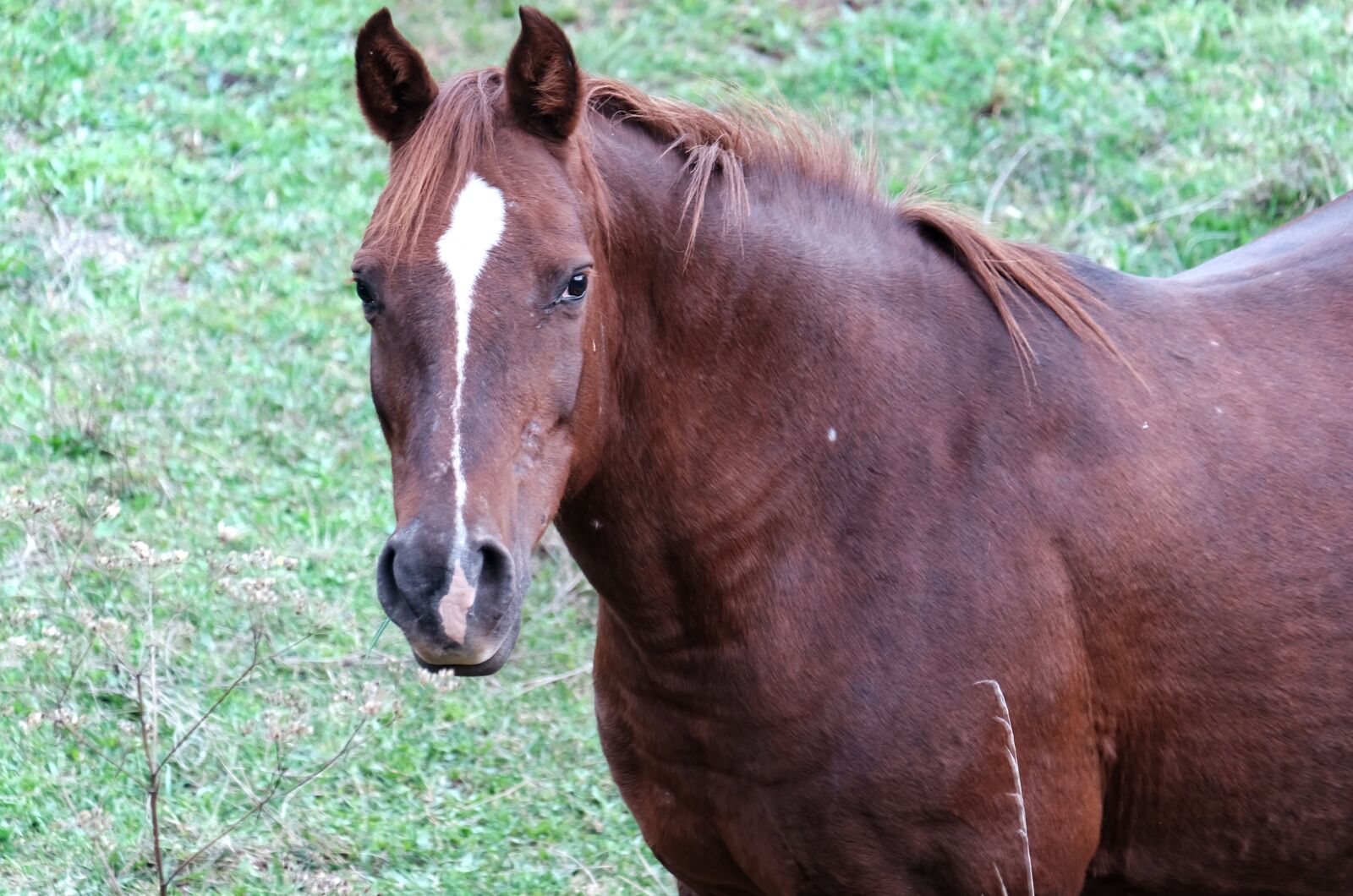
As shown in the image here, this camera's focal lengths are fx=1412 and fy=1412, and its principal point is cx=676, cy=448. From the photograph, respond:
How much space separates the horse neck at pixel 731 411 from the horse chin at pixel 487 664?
0.47 m

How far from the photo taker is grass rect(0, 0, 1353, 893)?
12.9 feet

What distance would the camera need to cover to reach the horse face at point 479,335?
2.16 metres

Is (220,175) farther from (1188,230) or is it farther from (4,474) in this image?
(1188,230)

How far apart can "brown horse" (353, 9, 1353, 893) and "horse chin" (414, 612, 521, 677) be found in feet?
0.68

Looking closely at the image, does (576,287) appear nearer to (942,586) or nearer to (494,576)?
(494,576)

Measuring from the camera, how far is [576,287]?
93.6 inches

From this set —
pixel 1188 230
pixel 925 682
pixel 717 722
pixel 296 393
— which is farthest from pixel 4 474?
pixel 1188 230

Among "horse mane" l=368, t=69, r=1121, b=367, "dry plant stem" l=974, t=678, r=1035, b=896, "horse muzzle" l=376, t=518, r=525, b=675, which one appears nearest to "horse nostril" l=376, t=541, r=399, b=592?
"horse muzzle" l=376, t=518, r=525, b=675

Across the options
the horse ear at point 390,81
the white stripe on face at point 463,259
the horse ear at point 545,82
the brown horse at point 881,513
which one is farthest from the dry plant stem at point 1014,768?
the horse ear at point 390,81

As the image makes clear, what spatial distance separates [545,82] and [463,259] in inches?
15.0

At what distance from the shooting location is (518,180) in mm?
2377

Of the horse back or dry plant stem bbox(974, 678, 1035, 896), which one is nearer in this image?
dry plant stem bbox(974, 678, 1035, 896)

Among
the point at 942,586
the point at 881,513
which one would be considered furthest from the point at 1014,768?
the point at 881,513

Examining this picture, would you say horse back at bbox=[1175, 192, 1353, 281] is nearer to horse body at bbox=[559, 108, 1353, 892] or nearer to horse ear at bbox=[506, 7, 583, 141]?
horse body at bbox=[559, 108, 1353, 892]
